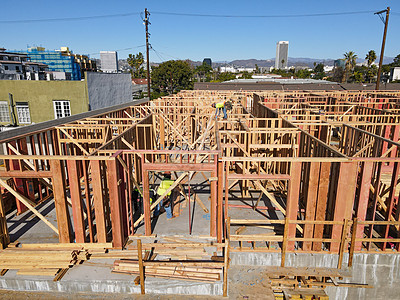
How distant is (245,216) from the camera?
31.3 ft

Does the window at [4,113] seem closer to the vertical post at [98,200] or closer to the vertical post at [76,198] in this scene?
the vertical post at [76,198]

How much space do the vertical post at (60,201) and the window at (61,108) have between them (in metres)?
20.7

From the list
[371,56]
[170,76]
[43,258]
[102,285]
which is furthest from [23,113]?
[371,56]

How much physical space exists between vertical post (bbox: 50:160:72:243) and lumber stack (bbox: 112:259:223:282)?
182cm

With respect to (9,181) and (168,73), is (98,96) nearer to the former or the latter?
(9,181)

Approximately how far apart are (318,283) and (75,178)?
7158 mm

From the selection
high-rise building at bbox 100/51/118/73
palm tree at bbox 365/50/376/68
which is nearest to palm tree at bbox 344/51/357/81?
palm tree at bbox 365/50/376/68

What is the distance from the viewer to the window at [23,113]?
987 inches

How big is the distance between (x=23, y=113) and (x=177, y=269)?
82.9 ft

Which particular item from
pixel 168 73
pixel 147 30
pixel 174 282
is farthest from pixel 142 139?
pixel 168 73

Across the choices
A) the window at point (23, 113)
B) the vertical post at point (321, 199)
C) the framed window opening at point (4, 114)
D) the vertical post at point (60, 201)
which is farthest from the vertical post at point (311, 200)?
the framed window opening at point (4, 114)

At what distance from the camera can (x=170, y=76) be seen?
64.0m

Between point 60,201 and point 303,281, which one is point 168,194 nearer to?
point 60,201

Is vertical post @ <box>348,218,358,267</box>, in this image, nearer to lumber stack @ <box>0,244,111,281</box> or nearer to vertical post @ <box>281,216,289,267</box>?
vertical post @ <box>281,216,289,267</box>
